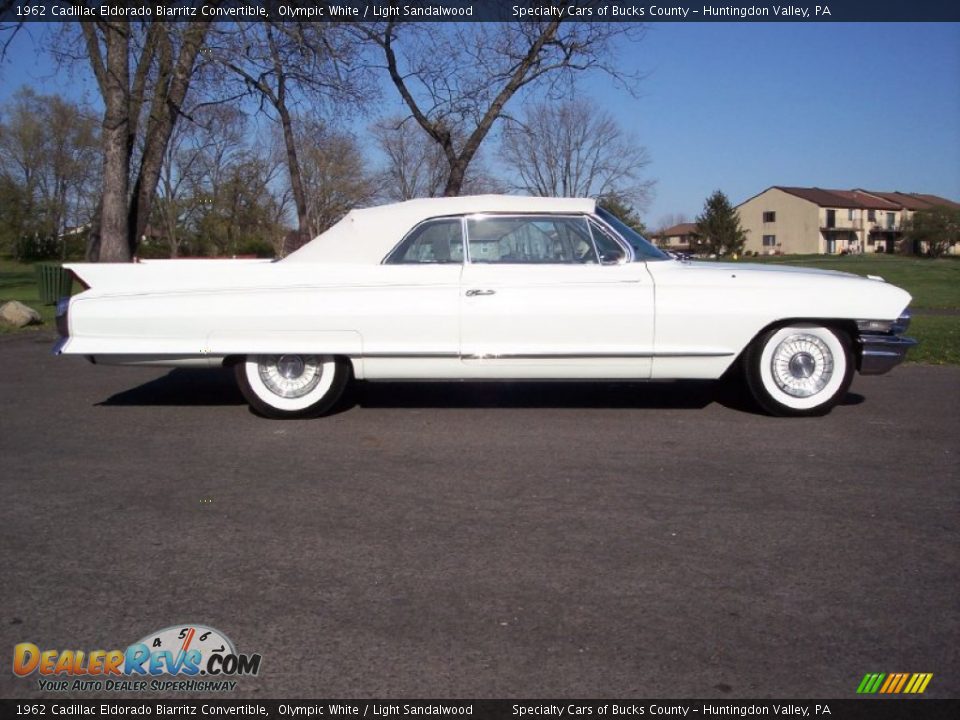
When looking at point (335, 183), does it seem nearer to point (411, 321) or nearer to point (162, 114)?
point (162, 114)

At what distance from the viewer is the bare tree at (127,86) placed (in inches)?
584

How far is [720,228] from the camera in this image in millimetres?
71312

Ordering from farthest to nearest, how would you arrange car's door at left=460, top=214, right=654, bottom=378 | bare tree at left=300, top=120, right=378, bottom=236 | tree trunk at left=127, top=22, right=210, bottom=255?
bare tree at left=300, top=120, right=378, bottom=236, tree trunk at left=127, top=22, right=210, bottom=255, car's door at left=460, top=214, right=654, bottom=378

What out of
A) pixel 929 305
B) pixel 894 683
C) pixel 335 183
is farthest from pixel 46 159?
pixel 894 683

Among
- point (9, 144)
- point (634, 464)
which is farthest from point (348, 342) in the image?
point (9, 144)

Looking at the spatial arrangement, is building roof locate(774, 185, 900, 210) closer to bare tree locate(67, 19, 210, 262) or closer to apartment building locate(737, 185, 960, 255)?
apartment building locate(737, 185, 960, 255)

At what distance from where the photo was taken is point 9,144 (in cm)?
5672

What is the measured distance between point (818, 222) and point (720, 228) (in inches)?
744

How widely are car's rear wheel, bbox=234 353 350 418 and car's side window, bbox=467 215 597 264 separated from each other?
1378 millimetres

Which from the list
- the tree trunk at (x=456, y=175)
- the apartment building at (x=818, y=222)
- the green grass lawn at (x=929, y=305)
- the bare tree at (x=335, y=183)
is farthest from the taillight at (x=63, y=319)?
the apartment building at (x=818, y=222)

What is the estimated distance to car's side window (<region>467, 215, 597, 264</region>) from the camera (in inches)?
264

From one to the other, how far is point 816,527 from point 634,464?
1.32 m

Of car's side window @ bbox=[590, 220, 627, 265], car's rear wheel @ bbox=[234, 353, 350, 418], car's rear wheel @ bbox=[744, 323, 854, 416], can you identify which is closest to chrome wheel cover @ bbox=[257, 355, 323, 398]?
car's rear wheel @ bbox=[234, 353, 350, 418]
